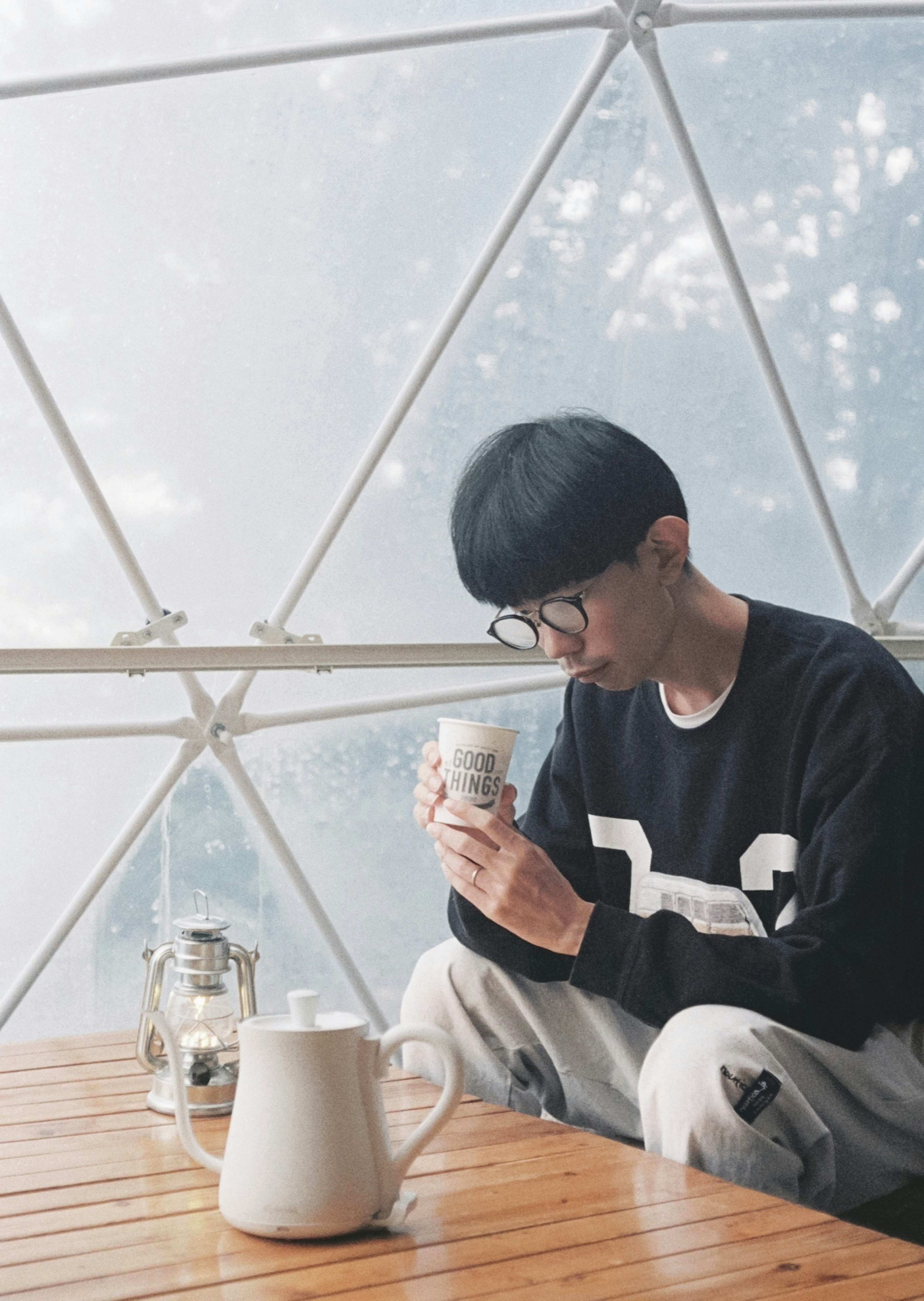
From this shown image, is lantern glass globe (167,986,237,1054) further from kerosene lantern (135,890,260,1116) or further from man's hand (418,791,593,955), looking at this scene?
man's hand (418,791,593,955)

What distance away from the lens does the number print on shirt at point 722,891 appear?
2143 millimetres

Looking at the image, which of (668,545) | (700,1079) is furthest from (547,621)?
(700,1079)

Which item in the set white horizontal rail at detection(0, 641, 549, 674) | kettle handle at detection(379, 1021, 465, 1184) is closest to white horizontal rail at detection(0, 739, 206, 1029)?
white horizontal rail at detection(0, 641, 549, 674)

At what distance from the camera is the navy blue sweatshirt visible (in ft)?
6.24

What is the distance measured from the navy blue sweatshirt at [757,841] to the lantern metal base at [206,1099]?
0.52 m

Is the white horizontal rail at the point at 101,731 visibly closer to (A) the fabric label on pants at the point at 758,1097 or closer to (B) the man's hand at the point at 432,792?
(B) the man's hand at the point at 432,792

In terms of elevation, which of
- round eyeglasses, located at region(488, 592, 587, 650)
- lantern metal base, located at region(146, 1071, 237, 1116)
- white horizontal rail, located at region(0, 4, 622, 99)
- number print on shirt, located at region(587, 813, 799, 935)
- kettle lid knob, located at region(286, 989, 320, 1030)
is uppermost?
white horizontal rail, located at region(0, 4, 622, 99)

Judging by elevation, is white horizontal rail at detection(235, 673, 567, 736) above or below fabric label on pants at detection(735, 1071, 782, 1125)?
above

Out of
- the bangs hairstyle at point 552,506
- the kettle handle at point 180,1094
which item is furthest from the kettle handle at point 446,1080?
the bangs hairstyle at point 552,506

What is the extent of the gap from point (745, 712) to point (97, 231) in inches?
Result: 85.8

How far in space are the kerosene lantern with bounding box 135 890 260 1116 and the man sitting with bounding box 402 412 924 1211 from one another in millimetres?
358

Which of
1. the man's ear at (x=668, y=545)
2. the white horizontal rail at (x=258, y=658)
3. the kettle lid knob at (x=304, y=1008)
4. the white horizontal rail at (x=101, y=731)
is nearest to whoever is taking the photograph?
the kettle lid knob at (x=304, y=1008)

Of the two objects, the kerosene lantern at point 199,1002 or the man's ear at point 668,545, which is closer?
the kerosene lantern at point 199,1002

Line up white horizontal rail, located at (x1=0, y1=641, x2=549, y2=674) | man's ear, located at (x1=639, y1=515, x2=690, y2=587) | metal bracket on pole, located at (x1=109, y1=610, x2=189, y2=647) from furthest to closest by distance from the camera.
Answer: metal bracket on pole, located at (x1=109, y1=610, x2=189, y2=647) < white horizontal rail, located at (x1=0, y1=641, x2=549, y2=674) < man's ear, located at (x1=639, y1=515, x2=690, y2=587)
